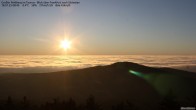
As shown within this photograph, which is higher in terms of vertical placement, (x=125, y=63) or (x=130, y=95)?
(x=125, y=63)

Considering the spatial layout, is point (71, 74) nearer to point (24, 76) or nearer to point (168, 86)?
point (24, 76)

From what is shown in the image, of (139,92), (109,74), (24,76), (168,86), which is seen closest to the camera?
(139,92)

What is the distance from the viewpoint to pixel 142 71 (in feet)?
263

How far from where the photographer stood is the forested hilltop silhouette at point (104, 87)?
186 ft

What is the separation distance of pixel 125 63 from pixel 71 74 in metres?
14.6

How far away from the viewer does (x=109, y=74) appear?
78.6 metres

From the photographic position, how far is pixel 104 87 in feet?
225

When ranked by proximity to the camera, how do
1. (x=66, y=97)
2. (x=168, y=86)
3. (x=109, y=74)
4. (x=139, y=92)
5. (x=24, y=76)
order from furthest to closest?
(x=24, y=76) → (x=109, y=74) → (x=168, y=86) → (x=139, y=92) → (x=66, y=97)

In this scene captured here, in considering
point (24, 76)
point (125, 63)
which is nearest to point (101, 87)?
point (125, 63)

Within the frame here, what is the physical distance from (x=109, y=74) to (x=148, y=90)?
14063mm

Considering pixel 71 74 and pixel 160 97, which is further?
pixel 71 74

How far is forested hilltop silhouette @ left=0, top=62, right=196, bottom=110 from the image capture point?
56.6m

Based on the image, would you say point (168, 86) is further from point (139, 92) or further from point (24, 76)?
point (24, 76)

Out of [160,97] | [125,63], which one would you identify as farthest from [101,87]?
[125,63]
